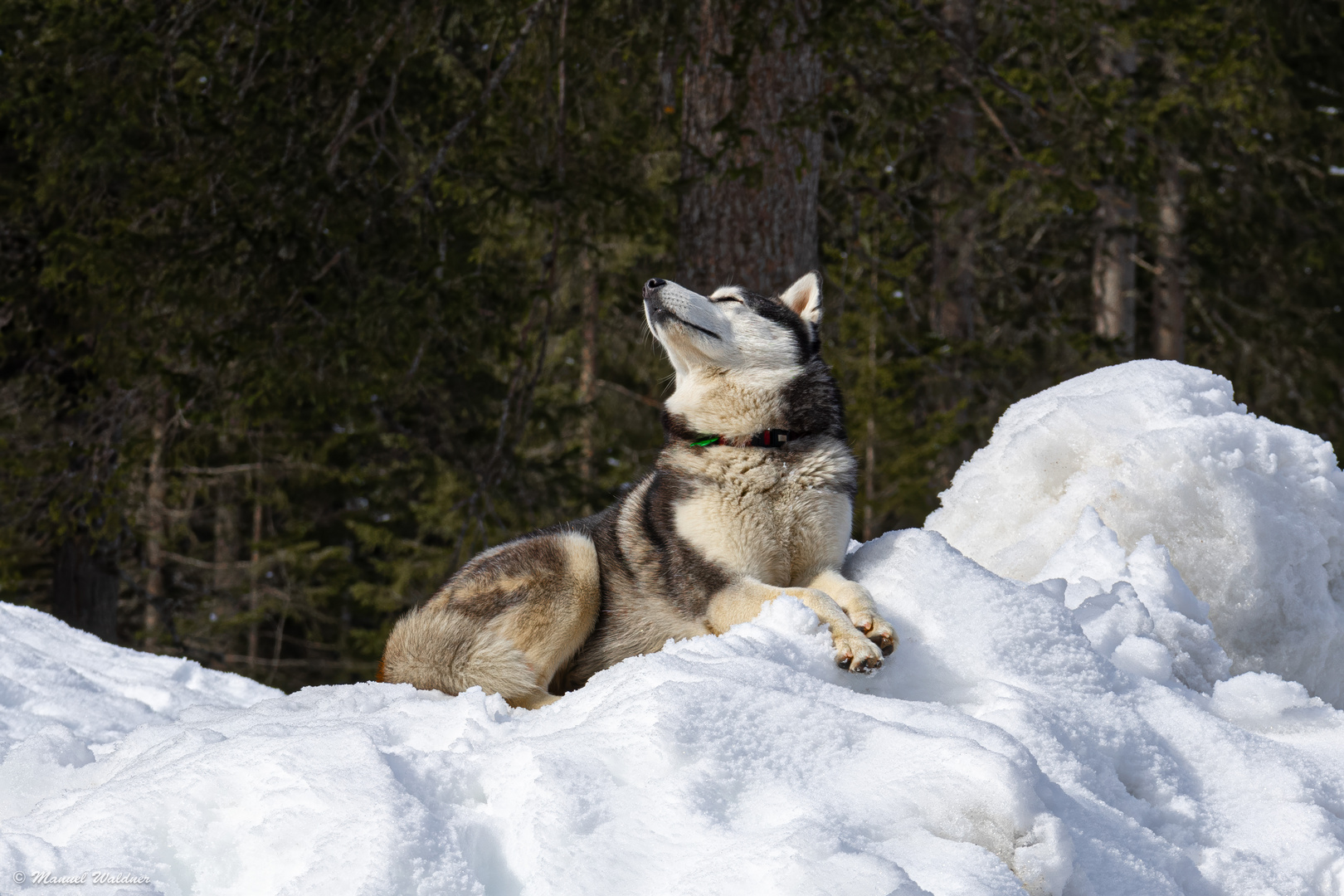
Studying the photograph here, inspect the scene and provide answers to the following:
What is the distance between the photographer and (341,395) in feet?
26.4

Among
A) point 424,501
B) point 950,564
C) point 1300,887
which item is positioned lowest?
point 424,501

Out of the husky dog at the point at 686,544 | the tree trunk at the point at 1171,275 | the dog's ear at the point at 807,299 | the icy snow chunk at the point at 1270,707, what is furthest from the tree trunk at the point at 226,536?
the tree trunk at the point at 1171,275

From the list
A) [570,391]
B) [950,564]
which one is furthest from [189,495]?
[950,564]

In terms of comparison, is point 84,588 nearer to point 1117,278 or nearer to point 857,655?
point 857,655

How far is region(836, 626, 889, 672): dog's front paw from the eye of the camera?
2.95 meters

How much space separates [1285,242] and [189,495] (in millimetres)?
17578

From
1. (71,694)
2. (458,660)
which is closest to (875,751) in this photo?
(458,660)

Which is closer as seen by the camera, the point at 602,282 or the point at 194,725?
the point at 194,725

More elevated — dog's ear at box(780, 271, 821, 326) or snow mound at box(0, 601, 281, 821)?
dog's ear at box(780, 271, 821, 326)

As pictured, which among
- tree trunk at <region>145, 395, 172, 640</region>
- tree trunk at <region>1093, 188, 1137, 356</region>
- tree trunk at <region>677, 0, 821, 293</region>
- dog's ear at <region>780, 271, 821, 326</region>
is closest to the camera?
dog's ear at <region>780, 271, 821, 326</region>

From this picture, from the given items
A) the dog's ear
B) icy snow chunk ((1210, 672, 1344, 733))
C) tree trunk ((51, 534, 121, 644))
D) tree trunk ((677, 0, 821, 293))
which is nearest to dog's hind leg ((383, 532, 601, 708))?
the dog's ear

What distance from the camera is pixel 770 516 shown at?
12.1 ft

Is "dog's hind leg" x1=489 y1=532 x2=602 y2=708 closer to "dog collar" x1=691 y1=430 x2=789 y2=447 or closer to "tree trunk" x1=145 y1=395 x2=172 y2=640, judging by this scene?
"dog collar" x1=691 y1=430 x2=789 y2=447

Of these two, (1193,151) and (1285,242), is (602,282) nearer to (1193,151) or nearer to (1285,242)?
(1193,151)
